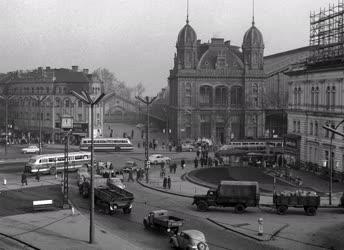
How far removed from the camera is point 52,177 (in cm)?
6350

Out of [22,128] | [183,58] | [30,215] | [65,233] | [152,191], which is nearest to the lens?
[65,233]

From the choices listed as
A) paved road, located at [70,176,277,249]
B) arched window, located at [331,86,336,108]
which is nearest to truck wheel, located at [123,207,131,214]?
paved road, located at [70,176,277,249]

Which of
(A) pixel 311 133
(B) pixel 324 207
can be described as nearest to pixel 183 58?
(A) pixel 311 133

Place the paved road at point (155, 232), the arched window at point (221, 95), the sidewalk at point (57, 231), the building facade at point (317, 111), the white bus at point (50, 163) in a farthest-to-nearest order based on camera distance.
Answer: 1. the arched window at point (221, 95)
2. the white bus at point (50, 163)
3. the building facade at point (317, 111)
4. the paved road at point (155, 232)
5. the sidewalk at point (57, 231)

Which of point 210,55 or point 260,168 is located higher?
point 210,55

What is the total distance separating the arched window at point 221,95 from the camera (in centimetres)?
11025

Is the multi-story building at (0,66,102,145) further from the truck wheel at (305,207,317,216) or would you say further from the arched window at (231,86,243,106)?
the truck wheel at (305,207,317,216)

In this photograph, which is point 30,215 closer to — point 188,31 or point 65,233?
point 65,233

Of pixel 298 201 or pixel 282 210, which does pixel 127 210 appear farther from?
pixel 298 201

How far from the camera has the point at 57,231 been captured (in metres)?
36.2

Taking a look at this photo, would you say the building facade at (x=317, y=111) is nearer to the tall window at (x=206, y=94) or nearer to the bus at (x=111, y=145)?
the bus at (x=111, y=145)

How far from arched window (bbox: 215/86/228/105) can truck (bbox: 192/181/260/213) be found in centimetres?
6818

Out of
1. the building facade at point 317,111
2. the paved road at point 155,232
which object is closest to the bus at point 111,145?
the building facade at point 317,111

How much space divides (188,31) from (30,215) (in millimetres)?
72863
